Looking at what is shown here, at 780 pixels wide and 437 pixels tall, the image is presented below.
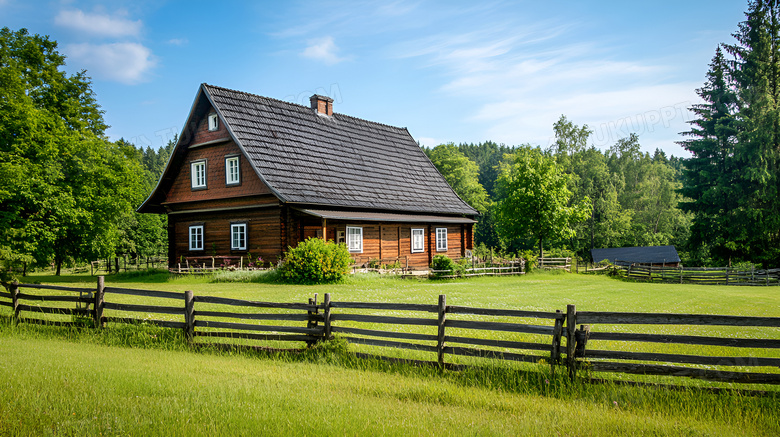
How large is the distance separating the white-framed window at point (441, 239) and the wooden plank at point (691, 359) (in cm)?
2640

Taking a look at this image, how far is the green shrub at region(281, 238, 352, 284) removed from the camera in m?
22.9

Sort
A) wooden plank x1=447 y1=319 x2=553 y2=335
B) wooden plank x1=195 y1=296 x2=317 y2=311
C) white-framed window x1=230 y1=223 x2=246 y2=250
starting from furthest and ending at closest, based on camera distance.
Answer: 1. white-framed window x1=230 y1=223 x2=246 y2=250
2. wooden plank x1=195 y1=296 x2=317 y2=311
3. wooden plank x1=447 y1=319 x2=553 y2=335

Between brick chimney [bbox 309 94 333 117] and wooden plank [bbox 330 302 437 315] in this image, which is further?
brick chimney [bbox 309 94 333 117]

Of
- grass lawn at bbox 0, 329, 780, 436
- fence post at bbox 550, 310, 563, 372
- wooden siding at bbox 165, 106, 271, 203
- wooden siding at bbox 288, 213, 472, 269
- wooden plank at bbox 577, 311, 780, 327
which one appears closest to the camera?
grass lawn at bbox 0, 329, 780, 436

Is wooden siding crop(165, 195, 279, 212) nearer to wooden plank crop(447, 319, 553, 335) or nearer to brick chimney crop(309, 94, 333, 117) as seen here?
brick chimney crop(309, 94, 333, 117)

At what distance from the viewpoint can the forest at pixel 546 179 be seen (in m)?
27.7

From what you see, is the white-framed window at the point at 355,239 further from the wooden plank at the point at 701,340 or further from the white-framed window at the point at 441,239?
the wooden plank at the point at 701,340

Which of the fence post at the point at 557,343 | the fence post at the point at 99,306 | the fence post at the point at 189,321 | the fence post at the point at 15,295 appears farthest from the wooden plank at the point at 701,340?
the fence post at the point at 15,295

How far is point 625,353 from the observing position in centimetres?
738

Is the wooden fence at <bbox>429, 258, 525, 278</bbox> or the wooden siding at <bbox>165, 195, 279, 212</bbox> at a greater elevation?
the wooden siding at <bbox>165, 195, 279, 212</bbox>

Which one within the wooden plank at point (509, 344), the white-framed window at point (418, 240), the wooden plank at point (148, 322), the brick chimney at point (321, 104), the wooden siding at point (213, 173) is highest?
the brick chimney at point (321, 104)

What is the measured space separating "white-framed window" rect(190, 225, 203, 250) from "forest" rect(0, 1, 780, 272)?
641 cm

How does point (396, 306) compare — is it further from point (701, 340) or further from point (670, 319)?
point (701, 340)

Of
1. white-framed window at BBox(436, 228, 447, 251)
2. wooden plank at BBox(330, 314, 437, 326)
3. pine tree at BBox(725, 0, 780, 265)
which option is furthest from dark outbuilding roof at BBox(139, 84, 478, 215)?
pine tree at BBox(725, 0, 780, 265)
